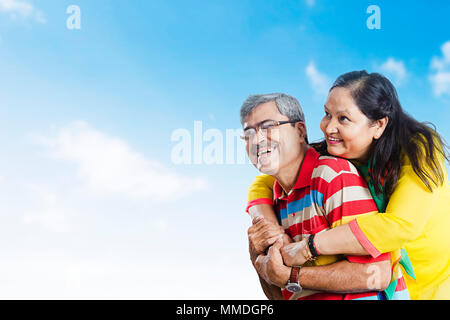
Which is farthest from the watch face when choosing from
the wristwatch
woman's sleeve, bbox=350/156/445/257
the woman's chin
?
the woman's chin

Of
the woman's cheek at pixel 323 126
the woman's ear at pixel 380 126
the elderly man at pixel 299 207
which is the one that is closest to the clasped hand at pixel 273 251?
the elderly man at pixel 299 207

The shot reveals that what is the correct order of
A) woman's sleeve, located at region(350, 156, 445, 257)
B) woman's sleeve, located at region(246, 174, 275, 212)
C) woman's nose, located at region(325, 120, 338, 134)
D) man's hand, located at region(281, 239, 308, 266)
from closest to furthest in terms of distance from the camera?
woman's sleeve, located at region(350, 156, 445, 257) < man's hand, located at region(281, 239, 308, 266) < woman's nose, located at region(325, 120, 338, 134) < woman's sleeve, located at region(246, 174, 275, 212)

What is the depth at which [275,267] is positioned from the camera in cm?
188

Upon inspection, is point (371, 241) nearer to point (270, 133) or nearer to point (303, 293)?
point (303, 293)

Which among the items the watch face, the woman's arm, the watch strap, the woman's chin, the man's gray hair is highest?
the man's gray hair

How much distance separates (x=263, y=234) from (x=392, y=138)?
0.72 meters

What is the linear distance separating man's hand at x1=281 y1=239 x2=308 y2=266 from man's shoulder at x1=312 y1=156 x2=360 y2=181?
0.94 ft

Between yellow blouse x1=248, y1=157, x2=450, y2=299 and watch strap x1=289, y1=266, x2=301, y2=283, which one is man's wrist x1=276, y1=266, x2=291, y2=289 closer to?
watch strap x1=289, y1=266, x2=301, y2=283

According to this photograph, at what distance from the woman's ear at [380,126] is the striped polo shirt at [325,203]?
7.9 inches

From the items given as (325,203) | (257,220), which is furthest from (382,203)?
(257,220)

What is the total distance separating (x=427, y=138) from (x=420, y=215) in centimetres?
Result: 38

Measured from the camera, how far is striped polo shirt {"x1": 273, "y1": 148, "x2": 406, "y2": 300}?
175cm

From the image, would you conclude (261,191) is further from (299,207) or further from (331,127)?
(331,127)
